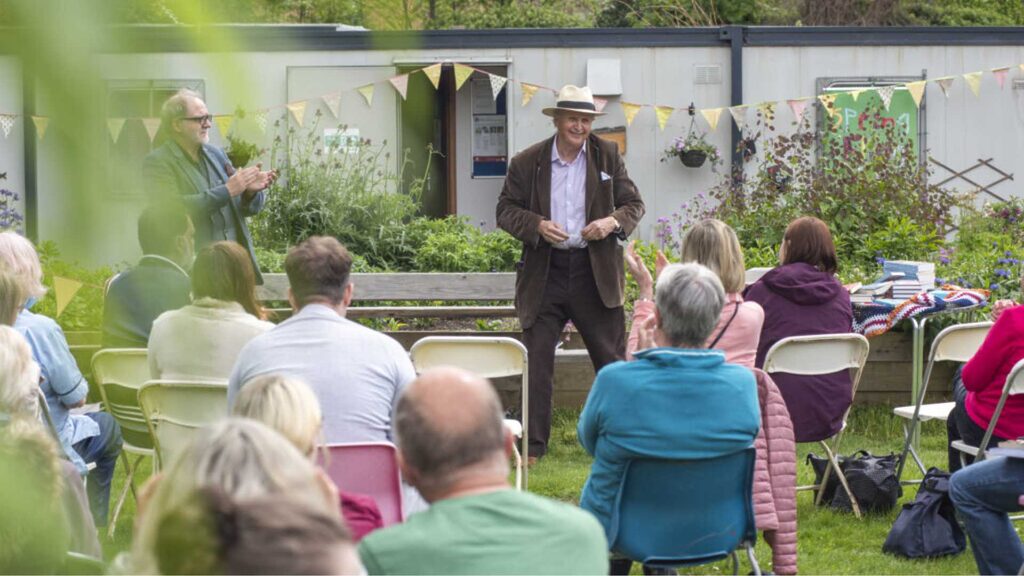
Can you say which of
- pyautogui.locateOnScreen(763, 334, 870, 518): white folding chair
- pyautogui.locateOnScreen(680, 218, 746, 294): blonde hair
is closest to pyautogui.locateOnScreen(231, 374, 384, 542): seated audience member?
pyautogui.locateOnScreen(680, 218, 746, 294): blonde hair

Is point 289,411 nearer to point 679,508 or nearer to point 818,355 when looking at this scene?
point 679,508

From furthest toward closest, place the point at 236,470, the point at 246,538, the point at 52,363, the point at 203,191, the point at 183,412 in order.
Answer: the point at 52,363, the point at 183,412, the point at 203,191, the point at 236,470, the point at 246,538

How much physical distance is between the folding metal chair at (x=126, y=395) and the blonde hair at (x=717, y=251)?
199 cm

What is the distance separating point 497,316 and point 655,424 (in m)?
4.46

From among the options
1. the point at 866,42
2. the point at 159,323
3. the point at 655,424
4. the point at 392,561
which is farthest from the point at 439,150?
the point at 866,42

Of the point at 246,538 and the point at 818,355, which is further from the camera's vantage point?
the point at 818,355

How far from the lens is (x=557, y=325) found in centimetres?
614

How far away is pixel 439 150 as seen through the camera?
2.91ft

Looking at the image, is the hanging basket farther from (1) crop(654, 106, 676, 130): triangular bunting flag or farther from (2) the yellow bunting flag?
(2) the yellow bunting flag

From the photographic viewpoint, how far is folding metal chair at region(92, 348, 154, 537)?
3.40 metres

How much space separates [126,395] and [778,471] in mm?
2039

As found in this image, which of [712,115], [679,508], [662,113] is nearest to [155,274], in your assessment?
[679,508]

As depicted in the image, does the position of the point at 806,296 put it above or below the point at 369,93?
below

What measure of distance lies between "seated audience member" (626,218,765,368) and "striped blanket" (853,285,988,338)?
1.83m
